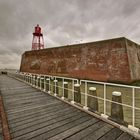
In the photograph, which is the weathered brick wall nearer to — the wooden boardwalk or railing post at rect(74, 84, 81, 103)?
railing post at rect(74, 84, 81, 103)

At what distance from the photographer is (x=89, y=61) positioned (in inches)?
613

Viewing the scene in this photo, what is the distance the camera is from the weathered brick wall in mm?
12867

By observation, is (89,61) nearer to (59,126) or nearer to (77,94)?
(77,94)

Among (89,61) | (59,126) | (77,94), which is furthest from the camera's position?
(89,61)

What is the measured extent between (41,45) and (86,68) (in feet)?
57.0

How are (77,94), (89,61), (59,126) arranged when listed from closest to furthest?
(59,126) → (77,94) → (89,61)

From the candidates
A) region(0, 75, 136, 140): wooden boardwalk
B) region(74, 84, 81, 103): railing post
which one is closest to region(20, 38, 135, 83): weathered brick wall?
region(74, 84, 81, 103): railing post

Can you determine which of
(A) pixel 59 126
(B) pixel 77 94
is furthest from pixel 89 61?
(A) pixel 59 126

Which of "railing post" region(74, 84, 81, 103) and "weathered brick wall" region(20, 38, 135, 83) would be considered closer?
"railing post" region(74, 84, 81, 103)

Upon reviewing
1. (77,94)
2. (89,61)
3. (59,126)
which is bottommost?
(59,126)

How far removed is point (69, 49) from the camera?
18031mm

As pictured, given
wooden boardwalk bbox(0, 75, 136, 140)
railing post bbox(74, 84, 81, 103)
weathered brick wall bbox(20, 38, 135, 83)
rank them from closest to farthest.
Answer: wooden boardwalk bbox(0, 75, 136, 140), railing post bbox(74, 84, 81, 103), weathered brick wall bbox(20, 38, 135, 83)

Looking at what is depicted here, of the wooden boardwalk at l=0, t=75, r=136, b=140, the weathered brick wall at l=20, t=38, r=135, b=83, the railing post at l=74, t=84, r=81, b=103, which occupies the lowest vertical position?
the wooden boardwalk at l=0, t=75, r=136, b=140

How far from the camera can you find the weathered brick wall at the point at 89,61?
12.9m
